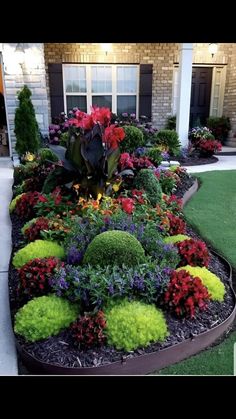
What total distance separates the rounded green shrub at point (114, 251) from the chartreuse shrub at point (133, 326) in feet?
1.28

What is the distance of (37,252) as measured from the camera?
3338 millimetres

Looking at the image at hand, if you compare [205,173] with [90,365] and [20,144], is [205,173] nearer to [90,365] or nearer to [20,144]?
[20,144]

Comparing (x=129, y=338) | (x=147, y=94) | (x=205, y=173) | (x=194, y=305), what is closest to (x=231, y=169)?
(x=205, y=173)

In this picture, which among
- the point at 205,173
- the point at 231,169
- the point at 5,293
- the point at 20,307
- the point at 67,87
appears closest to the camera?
the point at 20,307

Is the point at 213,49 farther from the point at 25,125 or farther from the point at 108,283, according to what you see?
the point at 108,283

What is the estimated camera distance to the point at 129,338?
236 cm

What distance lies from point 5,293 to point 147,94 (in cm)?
832

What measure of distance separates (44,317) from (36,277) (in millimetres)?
378

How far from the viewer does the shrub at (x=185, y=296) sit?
2.61 meters

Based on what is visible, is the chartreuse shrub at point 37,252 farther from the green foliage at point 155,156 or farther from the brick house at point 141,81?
the brick house at point 141,81

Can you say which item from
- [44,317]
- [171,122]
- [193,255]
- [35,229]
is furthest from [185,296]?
[171,122]

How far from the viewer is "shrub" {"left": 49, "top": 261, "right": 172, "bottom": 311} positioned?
260 cm

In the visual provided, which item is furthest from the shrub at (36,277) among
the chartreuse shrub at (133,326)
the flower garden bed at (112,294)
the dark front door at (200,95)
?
the dark front door at (200,95)

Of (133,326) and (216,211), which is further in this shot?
(216,211)
